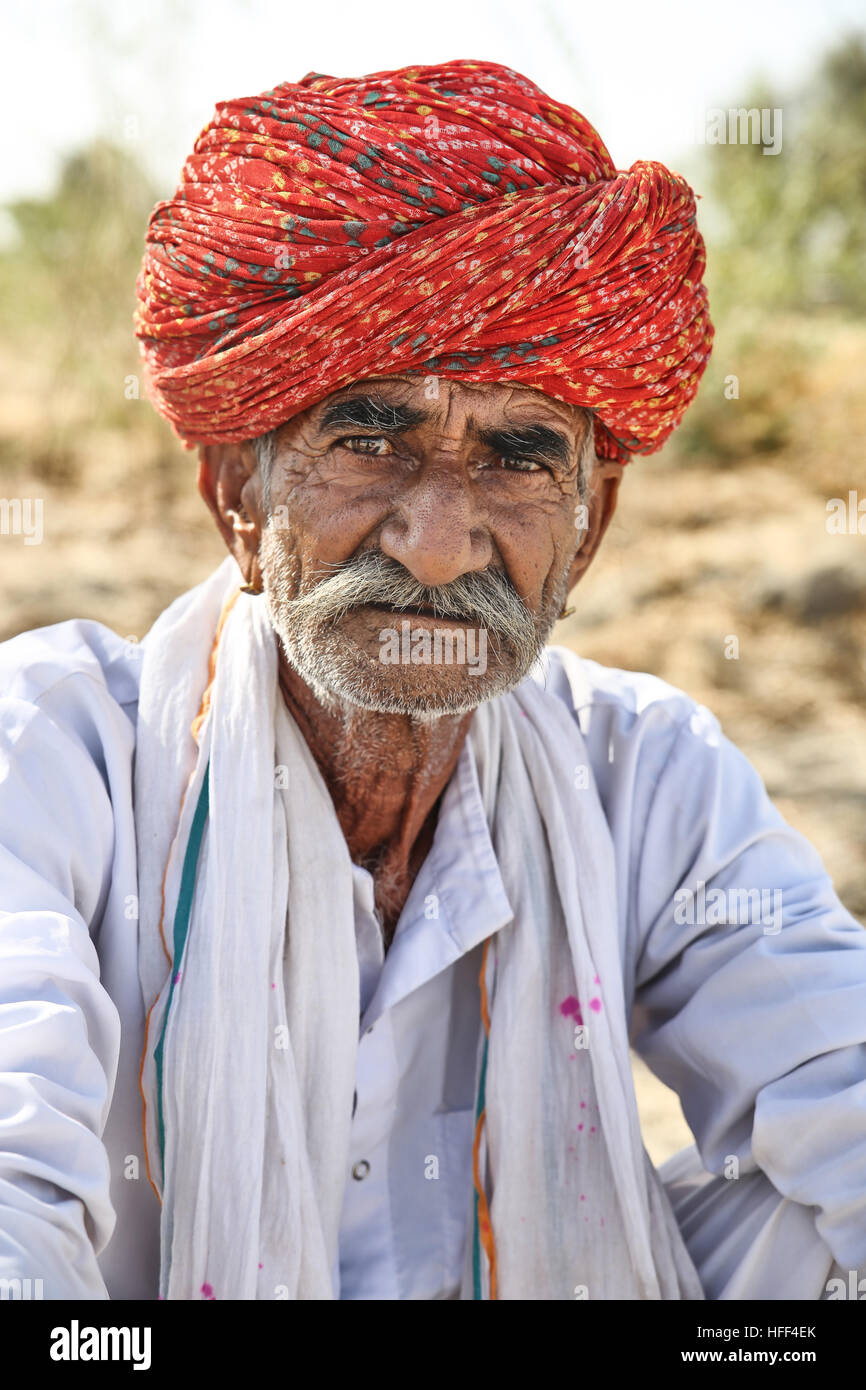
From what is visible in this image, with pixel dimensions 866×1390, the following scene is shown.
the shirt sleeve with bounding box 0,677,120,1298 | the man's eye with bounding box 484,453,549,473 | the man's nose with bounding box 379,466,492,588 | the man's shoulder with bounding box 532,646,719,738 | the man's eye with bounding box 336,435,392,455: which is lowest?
the shirt sleeve with bounding box 0,677,120,1298

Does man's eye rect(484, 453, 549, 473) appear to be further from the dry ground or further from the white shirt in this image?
the dry ground

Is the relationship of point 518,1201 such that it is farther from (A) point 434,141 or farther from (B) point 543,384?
(A) point 434,141

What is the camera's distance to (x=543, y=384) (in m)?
2.19

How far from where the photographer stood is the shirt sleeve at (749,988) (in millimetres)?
2090

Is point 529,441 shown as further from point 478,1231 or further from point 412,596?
point 478,1231


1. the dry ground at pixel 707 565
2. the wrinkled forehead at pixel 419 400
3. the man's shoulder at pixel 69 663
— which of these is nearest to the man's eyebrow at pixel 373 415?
the wrinkled forehead at pixel 419 400

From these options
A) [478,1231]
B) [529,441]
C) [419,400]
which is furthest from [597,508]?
[478,1231]

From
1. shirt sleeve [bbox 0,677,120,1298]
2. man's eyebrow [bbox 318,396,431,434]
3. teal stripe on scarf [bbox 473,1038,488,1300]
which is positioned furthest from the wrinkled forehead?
teal stripe on scarf [bbox 473,1038,488,1300]

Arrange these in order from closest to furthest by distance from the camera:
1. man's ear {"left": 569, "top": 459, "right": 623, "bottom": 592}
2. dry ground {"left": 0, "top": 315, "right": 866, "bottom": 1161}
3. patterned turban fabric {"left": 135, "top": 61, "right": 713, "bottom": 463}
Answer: patterned turban fabric {"left": 135, "top": 61, "right": 713, "bottom": 463}
man's ear {"left": 569, "top": 459, "right": 623, "bottom": 592}
dry ground {"left": 0, "top": 315, "right": 866, "bottom": 1161}

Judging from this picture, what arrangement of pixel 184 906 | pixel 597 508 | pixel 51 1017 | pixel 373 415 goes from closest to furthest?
pixel 51 1017
pixel 184 906
pixel 373 415
pixel 597 508

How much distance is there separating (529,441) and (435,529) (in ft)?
0.92

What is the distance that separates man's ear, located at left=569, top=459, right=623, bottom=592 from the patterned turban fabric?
24cm

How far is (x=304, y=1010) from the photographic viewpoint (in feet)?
6.80

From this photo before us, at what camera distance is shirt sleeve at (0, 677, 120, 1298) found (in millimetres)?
1554
